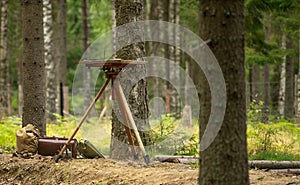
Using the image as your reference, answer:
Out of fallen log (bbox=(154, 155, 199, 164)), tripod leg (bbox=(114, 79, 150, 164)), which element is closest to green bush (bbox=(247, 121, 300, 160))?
fallen log (bbox=(154, 155, 199, 164))

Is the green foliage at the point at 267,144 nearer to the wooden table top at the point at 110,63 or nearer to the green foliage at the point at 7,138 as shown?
the wooden table top at the point at 110,63

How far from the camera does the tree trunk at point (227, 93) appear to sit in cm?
528

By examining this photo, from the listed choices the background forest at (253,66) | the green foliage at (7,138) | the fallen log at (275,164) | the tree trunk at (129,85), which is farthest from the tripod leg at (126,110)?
the green foliage at (7,138)

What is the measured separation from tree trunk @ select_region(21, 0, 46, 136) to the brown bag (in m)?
0.89

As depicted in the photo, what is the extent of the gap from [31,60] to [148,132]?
9.92ft

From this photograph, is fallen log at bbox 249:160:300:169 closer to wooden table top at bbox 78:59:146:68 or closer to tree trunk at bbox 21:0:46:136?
wooden table top at bbox 78:59:146:68

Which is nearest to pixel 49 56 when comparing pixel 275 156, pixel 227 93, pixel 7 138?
pixel 7 138

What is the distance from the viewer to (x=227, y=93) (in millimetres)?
5324

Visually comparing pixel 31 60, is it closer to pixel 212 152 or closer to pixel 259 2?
pixel 212 152

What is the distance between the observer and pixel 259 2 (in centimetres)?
1777

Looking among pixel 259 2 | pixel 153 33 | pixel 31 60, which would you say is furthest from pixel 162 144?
pixel 153 33

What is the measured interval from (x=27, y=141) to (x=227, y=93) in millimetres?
6268

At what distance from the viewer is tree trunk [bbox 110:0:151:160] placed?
392 inches

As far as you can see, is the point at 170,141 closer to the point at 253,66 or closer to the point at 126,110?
the point at 126,110
